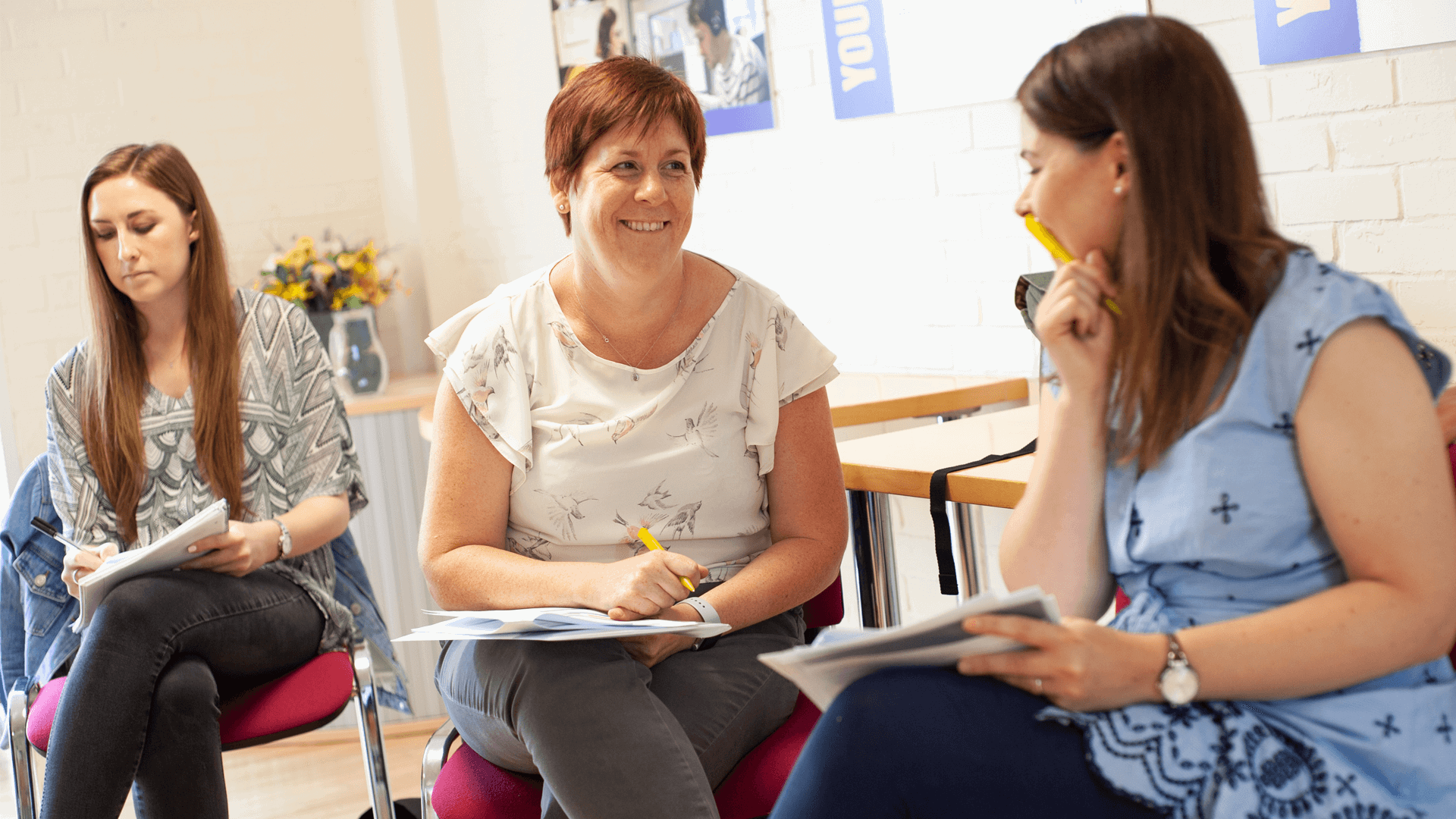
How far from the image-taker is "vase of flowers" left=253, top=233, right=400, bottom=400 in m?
3.65

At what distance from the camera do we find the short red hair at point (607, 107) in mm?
1689

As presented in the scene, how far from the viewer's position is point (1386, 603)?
1.04 m

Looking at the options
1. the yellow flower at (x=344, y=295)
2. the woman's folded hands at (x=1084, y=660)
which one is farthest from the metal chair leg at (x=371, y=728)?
the yellow flower at (x=344, y=295)

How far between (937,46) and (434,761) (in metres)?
1.64

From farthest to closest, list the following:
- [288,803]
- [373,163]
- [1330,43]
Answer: [373,163]
[288,803]
[1330,43]

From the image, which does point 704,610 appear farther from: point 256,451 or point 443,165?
point 443,165

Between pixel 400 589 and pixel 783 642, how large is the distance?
6.70ft

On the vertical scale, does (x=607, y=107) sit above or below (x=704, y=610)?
above

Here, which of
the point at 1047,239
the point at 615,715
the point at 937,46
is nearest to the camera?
the point at 1047,239

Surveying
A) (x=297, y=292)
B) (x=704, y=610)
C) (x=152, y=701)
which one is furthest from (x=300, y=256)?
(x=704, y=610)

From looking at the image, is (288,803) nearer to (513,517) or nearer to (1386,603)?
(513,517)

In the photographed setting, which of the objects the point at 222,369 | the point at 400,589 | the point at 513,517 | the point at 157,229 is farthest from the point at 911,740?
the point at 400,589

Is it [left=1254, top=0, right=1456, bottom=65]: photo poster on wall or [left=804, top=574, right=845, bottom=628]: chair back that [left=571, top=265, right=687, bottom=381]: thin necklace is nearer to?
[left=804, top=574, right=845, bottom=628]: chair back

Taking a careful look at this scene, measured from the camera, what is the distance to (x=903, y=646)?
1078mm
